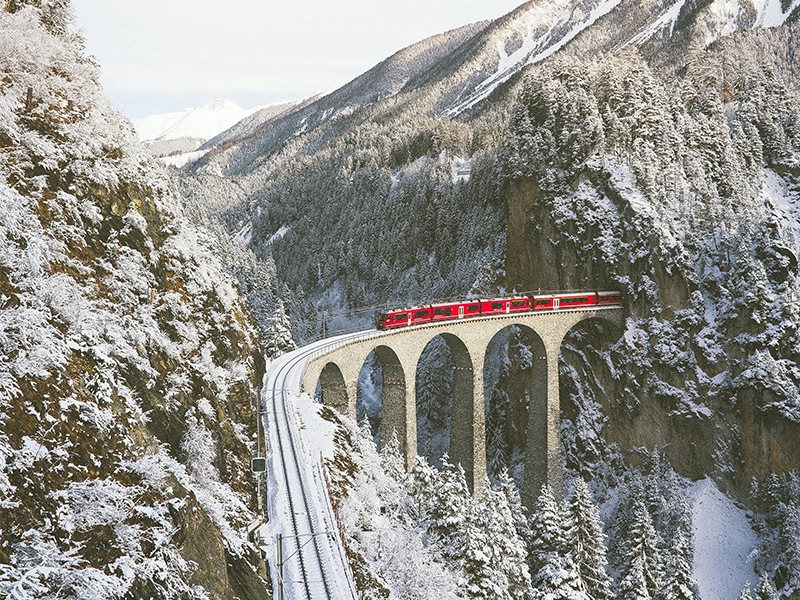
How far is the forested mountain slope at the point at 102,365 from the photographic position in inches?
505

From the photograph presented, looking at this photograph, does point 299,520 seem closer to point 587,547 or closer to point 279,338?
point 587,547

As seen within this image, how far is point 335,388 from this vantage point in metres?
46.2

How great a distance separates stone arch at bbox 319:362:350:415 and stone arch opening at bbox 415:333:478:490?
1150cm

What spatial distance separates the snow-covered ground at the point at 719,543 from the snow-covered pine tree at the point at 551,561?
19349 mm

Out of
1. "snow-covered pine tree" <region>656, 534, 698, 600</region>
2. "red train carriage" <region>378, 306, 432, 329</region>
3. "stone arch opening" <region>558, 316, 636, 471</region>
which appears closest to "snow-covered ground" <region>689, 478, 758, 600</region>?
"stone arch opening" <region>558, 316, 636, 471</region>

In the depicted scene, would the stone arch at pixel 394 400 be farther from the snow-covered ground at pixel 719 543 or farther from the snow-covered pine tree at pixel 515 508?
the snow-covered ground at pixel 719 543

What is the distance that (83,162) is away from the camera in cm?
2220

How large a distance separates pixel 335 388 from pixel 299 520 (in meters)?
21.5

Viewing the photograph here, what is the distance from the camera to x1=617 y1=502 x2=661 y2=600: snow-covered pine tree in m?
36.1

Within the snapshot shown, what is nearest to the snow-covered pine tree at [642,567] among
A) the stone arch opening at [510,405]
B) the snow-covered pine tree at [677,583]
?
the snow-covered pine tree at [677,583]

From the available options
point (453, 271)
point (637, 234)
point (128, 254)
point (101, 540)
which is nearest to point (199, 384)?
point (128, 254)

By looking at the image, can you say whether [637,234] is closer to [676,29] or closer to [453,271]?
[453,271]

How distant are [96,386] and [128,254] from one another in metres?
8.37

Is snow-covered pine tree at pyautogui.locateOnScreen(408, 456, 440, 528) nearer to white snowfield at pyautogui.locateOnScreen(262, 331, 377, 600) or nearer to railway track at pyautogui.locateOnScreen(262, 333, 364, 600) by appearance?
white snowfield at pyautogui.locateOnScreen(262, 331, 377, 600)
